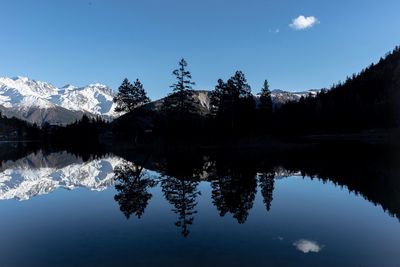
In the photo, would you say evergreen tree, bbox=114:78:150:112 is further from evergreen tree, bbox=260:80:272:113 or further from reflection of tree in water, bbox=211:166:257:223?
reflection of tree in water, bbox=211:166:257:223

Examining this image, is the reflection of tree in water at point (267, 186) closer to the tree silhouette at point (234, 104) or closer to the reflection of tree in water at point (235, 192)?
the reflection of tree in water at point (235, 192)

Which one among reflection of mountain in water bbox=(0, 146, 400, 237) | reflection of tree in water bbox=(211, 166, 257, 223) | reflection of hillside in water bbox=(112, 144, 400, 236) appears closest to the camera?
reflection of tree in water bbox=(211, 166, 257, 223)

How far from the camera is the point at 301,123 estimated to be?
5074 inches

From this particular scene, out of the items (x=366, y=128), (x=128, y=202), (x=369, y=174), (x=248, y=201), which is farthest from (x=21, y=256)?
(x=366, y=128)

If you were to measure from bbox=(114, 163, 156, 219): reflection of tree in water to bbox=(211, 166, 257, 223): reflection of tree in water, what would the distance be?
4.68 metres

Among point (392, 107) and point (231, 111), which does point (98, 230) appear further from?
point (392, 107)

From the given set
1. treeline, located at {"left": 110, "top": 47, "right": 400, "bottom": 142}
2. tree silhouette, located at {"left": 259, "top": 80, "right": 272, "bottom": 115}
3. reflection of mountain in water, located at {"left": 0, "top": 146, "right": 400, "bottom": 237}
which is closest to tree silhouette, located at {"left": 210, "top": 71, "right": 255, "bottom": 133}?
treeline, located at {"left": 110, "top": 47, "right": 400, "bottom": 142}

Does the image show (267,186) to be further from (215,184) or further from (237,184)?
(215,184)

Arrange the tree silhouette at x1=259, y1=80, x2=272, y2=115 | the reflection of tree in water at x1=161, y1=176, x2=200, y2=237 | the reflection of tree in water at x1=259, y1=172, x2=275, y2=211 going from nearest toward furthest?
the reflection of tree in water at x1=161, y1=176, x2=200, y2=237 < the reflection of tree in water at x1=259, y1=172, x2=275, y2=211 < the tree silhouette at x1=259, y1=80, x2=272, y2=115

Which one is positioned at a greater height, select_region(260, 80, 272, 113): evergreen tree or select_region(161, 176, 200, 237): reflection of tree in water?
select_region(260, 80, 272, 113): evergreen tree

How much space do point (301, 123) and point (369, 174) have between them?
99.0m

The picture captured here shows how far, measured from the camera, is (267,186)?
28.5 m

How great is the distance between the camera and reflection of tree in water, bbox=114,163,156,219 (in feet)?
72.8

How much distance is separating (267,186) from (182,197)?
698cm
